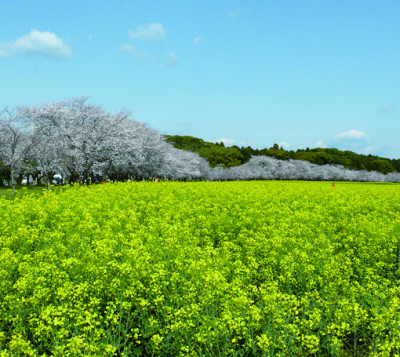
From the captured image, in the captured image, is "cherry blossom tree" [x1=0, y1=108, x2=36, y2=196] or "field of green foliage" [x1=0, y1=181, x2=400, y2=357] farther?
"cherry blossom tree" [x1=0, y1=108, x2=36, y2=196]

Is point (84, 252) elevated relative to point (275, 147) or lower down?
lower down

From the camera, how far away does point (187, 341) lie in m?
5.46

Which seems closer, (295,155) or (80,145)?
(80,145)

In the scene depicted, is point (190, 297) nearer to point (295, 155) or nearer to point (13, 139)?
point (13, 139)

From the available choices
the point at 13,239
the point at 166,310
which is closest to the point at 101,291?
the point at 166,310

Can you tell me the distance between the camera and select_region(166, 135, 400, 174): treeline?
128750mm

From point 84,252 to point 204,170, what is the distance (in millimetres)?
98166

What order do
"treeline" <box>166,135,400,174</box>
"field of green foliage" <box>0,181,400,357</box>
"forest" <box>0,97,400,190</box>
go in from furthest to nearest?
"treeline" <box>166,135,400,174</box>
"forest" <box>0,97,400,190</box>
"field of green foliage" <box>0,181,400,357</box>

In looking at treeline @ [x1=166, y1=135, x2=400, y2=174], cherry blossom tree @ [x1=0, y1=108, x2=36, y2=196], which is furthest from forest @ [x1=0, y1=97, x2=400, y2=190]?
treeline @ [x1=166, y1=135, x2=400, y2=174]

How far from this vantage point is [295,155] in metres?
145

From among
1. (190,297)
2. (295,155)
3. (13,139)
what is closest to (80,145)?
(13,139)

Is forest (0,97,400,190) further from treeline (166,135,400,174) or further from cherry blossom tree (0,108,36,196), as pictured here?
treeline (166,135,400,174)

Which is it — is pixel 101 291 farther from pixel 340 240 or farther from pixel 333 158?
pixel 333 158

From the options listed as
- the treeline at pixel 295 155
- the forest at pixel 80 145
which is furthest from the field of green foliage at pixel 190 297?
the treeline at pixel 295 155
